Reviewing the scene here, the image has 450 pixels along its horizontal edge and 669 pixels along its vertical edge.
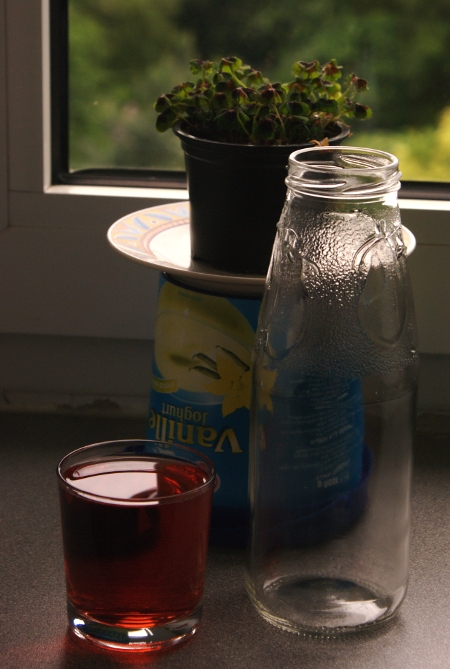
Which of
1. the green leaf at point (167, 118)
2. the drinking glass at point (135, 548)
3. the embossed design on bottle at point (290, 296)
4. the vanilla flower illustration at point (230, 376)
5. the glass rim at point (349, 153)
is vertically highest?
the green leaf at point (167, 118)

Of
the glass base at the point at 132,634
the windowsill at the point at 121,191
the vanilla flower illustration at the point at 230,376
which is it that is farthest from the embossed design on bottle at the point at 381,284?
the windowsill at the point at 121,191

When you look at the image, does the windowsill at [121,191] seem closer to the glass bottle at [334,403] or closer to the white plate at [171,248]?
the white plate at [171,248]

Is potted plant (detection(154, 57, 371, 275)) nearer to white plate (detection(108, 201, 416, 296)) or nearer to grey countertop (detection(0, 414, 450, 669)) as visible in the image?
white plate (detection(108, 201, 416, 296))

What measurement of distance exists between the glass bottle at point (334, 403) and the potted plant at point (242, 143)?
0.07 meters

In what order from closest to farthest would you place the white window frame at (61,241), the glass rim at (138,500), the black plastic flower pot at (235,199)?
the glass rim at (138,500)
the black plastic flower pot at (235,199)
the white window frame at (61,241)

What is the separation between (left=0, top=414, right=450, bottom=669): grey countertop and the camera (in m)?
0.52

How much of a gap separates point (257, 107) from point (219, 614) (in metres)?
0.36

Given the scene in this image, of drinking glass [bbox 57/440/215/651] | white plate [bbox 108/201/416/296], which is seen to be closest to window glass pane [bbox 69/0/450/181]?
white plate [bbox 108/201/416/296]

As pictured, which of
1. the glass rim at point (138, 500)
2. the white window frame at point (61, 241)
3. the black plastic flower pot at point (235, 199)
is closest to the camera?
the glass rim at point (138, 500)

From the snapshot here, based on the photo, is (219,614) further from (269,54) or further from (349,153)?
(269,54)

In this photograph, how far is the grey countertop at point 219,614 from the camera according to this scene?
518mm

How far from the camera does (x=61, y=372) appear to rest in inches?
35.3

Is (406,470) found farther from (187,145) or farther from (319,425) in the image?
(187,145)

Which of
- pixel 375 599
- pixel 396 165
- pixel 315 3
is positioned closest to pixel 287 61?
pixel 315 3
